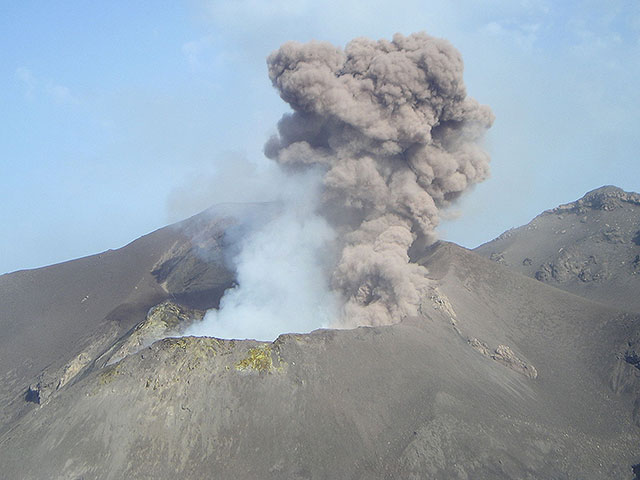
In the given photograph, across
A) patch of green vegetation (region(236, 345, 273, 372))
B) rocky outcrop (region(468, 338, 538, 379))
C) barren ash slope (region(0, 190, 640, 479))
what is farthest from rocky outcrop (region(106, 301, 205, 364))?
rocky outcrop (region(468, 338, 538, 379))

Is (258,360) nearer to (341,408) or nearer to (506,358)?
(341,408)

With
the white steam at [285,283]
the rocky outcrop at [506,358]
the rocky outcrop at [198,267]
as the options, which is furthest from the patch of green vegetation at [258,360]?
the rocky outcrop at [198,267]

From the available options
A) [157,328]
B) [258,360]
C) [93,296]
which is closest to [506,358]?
[258,360]

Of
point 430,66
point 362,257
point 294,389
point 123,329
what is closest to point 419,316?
point 362,257

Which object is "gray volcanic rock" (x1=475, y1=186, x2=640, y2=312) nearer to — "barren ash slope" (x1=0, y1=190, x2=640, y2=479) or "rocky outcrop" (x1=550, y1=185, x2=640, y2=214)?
"rocky outcrop" (x1=550, y1=185, x2=640, y2=214)

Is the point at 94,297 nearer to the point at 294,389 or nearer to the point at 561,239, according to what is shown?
the point at 294,389

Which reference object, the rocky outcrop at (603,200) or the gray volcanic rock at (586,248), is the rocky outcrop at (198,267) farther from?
the rocky outcrop at (603,200)
